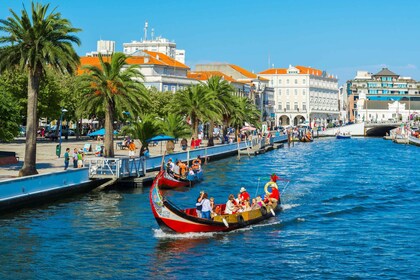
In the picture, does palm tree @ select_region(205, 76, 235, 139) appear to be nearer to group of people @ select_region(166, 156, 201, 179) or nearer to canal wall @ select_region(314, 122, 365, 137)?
group of people @ select_region(166, 156, 201, 179)

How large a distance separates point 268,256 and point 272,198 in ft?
35.3

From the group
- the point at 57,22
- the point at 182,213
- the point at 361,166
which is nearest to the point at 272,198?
the point at 182,213

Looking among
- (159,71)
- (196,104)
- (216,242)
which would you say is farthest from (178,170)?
(159,71)

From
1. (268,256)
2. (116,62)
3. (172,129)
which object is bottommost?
(268,256)

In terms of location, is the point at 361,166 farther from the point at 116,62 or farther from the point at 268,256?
the point at 268,256

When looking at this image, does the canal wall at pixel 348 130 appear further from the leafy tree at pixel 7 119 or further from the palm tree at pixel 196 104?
the leafy tree at pixel 7 119

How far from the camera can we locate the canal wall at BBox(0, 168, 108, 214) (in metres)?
37.8

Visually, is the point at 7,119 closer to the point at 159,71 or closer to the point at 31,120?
the point at 31,120

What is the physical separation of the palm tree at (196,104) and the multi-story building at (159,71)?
1846 inches

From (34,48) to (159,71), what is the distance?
9193cm

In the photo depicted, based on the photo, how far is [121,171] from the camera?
164 ft

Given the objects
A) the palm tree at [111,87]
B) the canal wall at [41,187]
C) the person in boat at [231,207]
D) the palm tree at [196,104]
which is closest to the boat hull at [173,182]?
the canal wall at [41,187]

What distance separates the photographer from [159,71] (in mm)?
136375

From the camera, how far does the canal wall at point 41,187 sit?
124 ft
